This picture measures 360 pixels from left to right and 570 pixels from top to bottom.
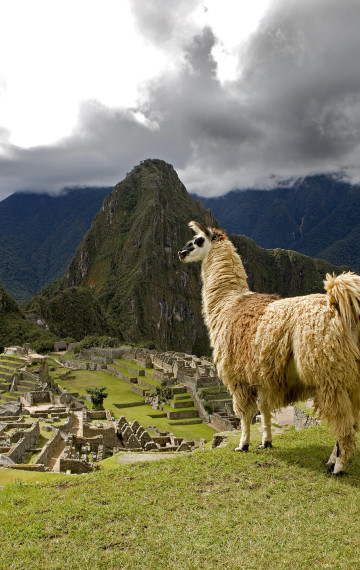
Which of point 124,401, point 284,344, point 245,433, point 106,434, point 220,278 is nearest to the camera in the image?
point 284,344

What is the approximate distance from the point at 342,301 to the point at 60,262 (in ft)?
578

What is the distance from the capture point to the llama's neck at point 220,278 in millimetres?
5641

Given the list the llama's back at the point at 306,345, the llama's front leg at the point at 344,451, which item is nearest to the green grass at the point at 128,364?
the llama's back at the point at 306,345

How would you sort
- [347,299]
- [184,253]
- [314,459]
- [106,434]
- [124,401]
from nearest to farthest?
[347,299], [314,459], [184,253], [106,434], [124,401]

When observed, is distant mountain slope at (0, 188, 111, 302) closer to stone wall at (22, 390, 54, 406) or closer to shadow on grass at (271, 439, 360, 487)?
stone wall at (22, 390, 54, 406)

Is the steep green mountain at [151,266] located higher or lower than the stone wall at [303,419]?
higher

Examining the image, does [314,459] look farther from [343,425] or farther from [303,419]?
[303,419]

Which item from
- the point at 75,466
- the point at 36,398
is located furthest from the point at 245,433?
the point at 36,398

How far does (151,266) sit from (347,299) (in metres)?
116

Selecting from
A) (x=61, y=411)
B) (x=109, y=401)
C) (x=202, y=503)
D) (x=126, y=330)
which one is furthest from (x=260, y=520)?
(x=126, y=330)

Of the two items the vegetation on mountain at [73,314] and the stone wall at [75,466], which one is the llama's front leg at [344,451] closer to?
the stone wall at [75,466]

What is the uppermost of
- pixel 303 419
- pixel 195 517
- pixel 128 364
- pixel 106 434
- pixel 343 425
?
pixel 343 425

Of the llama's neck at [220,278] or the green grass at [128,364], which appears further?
the green grass at [128,364]

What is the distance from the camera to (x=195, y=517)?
3.62 metres
